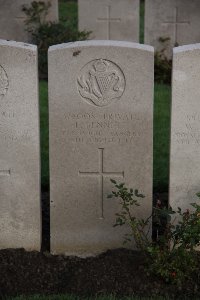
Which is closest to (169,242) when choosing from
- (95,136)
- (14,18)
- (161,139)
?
(95,136)

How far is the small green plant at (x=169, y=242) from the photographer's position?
5.05 meters

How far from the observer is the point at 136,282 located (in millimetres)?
5102

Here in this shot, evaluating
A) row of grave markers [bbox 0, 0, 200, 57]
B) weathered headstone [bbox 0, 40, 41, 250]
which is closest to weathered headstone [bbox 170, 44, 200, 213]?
weathered headstone [bbox 0, 40, 41, 250]

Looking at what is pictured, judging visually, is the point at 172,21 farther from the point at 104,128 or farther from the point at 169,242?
the point at 169,242

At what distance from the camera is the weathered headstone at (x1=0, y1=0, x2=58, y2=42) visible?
38.8ft

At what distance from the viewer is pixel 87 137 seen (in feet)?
17.7

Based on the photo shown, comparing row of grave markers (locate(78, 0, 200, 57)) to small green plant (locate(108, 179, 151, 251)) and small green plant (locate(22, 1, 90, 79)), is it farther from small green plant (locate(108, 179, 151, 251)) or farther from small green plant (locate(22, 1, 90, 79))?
small green plant (locate(108, 179, 151, 251))

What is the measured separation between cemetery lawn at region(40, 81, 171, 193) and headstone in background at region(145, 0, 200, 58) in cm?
155

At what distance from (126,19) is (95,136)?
Answer: 6.79 m

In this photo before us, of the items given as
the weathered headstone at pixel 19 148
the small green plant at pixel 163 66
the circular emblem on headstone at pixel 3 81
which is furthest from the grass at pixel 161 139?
the circular emblem on headstone at pixel 3 81

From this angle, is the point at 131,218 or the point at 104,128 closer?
the point at 131,218

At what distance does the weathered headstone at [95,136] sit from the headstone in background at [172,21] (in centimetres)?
681

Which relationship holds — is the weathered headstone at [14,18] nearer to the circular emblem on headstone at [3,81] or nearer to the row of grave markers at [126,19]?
the row of grave markers at [126,19]

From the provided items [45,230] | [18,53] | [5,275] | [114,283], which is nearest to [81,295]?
[114,283]
